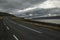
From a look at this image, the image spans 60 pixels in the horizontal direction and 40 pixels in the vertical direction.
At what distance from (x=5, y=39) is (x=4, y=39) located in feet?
0.25

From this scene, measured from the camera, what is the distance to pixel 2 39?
1405 cm

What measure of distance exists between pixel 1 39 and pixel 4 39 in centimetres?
25

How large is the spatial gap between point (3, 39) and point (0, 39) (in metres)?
0.33

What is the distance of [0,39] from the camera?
14.2 meters

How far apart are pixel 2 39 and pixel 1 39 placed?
0.13 meters

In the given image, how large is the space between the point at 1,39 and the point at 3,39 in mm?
203

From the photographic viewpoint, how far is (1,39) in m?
14.1

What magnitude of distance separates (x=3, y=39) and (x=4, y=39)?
0.26ft

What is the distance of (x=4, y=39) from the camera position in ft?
46.2

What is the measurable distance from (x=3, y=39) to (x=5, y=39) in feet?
0.51

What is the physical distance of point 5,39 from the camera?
14094mm
